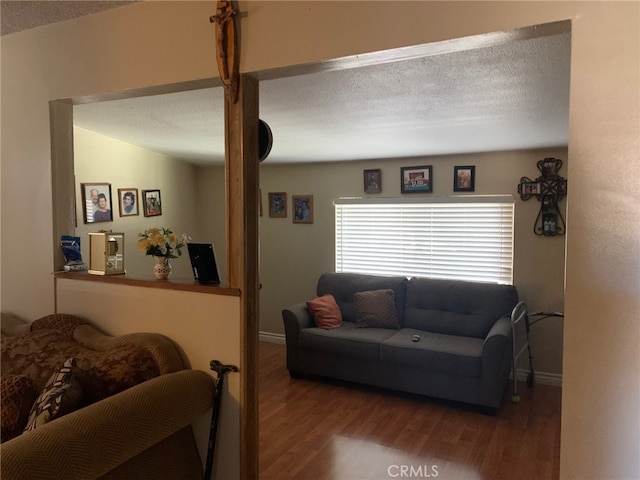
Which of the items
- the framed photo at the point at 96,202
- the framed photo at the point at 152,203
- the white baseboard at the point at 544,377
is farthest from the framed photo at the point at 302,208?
the white baseboard at the point at 544,377

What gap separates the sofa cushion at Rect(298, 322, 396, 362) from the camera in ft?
12.7

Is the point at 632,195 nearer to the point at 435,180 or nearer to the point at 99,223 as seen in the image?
the point at 435,180

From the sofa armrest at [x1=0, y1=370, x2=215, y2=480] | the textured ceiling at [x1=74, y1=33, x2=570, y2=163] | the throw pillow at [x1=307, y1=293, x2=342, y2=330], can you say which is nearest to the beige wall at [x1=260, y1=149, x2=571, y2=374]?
the textured ceiling at [x1=74, y1=33, x2=570, y2=163]

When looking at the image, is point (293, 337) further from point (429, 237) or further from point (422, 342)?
point (429, 237)

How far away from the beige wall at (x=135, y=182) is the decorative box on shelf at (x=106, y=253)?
4.51ft

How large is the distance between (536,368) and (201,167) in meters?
4.14

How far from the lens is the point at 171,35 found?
6.68 ft

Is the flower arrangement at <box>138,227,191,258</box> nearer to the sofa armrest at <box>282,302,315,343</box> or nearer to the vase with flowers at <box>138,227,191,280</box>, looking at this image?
the vase with flowers at <box>138,227,191,280</box>

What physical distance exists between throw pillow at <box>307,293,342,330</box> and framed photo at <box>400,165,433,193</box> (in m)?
1.33

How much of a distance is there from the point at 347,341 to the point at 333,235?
4.61 ft

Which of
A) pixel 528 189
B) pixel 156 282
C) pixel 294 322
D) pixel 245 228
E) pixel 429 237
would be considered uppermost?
pixel 528 189

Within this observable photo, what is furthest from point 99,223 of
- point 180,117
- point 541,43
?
point 541,43

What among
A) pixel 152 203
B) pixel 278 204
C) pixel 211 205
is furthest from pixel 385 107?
pixel 211 205

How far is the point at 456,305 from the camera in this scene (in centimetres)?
412
